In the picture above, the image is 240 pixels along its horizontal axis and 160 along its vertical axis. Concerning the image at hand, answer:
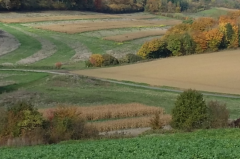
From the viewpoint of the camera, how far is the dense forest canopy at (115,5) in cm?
11700

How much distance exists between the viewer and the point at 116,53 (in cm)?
8450

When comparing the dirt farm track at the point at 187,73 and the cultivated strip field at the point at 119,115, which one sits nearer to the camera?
the cultivated strip field at the point at 119,115

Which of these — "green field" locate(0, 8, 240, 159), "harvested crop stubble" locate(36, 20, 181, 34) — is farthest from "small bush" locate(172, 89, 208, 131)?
"harvested crop stubble" locate(36, 20, 181, 34)

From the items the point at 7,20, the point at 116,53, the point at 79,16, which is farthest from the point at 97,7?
the point at 116,53

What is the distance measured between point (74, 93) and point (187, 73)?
65.2ft

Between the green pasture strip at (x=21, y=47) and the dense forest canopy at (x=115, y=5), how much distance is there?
16546mm

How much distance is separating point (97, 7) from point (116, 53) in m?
53.7

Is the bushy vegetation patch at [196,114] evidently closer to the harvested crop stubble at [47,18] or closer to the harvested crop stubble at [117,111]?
the harvested crop stubble at [117,111]

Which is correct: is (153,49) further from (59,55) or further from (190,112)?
(190,112)

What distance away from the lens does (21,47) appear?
85.1 meters

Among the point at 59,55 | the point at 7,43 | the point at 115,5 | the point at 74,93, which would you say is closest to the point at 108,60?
the point at 59,55

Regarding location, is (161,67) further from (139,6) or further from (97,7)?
(139,6)

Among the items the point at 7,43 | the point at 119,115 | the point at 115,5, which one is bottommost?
the point at 7,43

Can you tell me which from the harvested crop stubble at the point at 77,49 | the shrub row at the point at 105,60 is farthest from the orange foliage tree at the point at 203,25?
the harvested crop stubble at the point at 77,49
